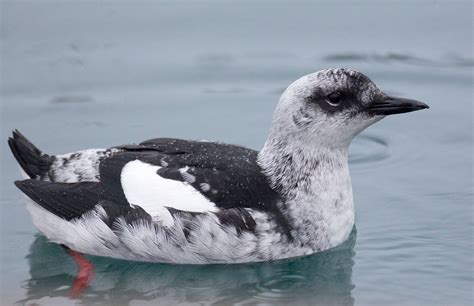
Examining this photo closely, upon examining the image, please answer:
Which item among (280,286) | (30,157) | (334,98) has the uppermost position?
(334,98)

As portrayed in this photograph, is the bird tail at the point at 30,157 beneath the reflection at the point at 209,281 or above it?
above

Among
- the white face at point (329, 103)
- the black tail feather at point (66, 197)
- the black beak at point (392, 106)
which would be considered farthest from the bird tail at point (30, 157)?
the black beak at point (392, 106)

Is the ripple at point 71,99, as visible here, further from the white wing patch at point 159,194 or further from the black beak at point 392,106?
the black beak at point 392,106

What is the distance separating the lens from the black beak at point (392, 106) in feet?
28.6

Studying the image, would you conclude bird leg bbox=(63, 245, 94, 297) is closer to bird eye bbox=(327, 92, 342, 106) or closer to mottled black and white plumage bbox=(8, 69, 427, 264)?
mottled black and white plumage bbox=(8, 69, 427, 264)

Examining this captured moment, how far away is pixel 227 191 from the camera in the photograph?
8.64 metres

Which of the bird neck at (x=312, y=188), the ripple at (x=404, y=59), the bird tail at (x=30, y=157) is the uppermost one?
the ripple at (x=404, y=59)

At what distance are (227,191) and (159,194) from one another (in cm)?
57

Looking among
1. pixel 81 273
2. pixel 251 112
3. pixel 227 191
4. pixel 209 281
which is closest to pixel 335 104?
pixel 227 191

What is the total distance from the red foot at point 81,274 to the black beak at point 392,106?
2.74 metres

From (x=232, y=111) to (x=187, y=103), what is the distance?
1.86ft

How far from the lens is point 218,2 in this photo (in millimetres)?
13984

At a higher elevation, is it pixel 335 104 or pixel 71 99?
pixel 71 99

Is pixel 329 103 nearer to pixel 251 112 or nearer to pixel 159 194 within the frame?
pixel 159 194
